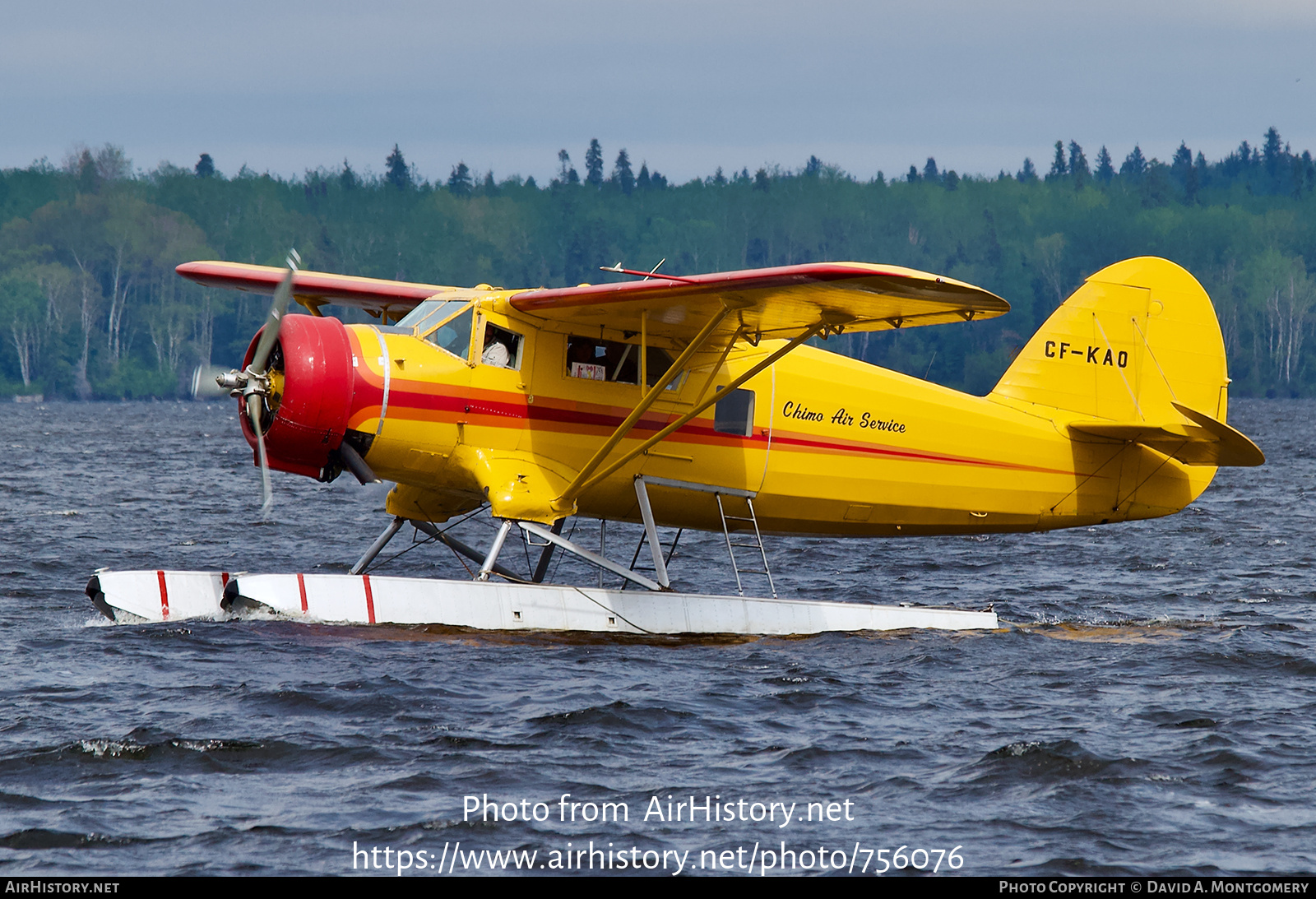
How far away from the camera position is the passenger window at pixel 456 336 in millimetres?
12609

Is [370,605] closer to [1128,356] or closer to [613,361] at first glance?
[613,361]

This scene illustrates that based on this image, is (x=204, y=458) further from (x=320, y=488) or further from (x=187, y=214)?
(x=187, y=214)

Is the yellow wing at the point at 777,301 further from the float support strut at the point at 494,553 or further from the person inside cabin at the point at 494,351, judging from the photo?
the float support strut at the point at 494,553

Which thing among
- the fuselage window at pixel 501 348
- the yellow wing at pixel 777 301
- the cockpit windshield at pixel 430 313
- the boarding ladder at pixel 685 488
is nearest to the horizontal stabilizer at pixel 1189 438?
the yellow wing at pixel 777 301

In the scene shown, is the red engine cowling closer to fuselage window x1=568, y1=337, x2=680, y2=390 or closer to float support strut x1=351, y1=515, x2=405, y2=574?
float support strut x1=351, y1=515, x2=405, y2=574

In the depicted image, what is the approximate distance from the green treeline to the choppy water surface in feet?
275

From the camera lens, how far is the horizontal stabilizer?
13.9 m

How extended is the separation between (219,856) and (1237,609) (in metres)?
11.7

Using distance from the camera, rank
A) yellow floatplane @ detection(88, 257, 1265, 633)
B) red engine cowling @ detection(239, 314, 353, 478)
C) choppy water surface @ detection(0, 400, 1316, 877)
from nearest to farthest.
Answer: choppy water surface @ detection(0, 400, 1316, 877), red engine cowling @ detection(239, 314, 353, 478), yellow floatplane @ detection(88, 257, 1265, 633)

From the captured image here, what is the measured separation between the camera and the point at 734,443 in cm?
1367

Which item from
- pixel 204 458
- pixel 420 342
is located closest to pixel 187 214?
pixel 204 458

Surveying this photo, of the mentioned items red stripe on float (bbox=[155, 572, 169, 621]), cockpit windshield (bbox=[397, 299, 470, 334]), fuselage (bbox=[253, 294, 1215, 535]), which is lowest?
red stripe on float (bbox=[155, 572, 169, 621])

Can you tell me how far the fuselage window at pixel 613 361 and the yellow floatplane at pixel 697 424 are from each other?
0.02 metres

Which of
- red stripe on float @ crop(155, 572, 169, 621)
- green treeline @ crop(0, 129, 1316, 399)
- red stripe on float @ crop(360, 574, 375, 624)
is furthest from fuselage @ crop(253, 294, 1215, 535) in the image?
green treeline @ crop(0, 129, 1316, 399)
